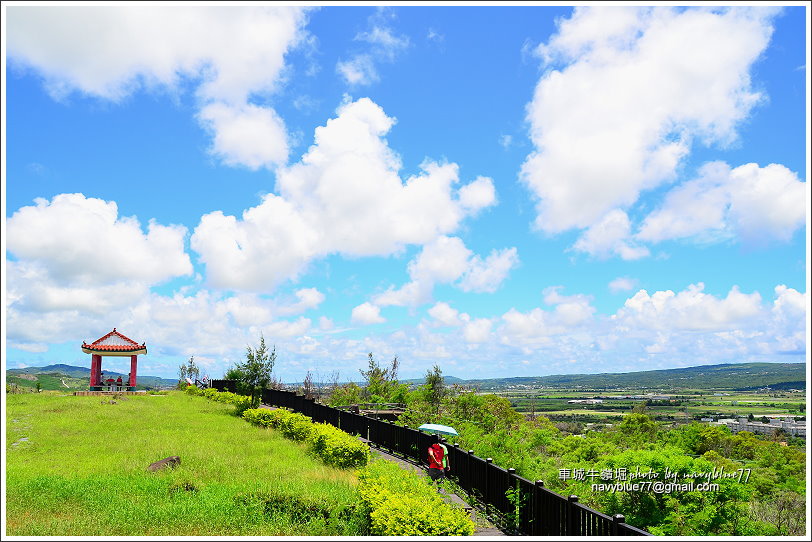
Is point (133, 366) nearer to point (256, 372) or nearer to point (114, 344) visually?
point (114, 344)

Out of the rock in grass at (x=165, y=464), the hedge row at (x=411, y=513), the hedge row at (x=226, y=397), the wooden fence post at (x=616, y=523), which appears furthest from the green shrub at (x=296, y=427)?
the wooden fence post at (x=616, y=523)

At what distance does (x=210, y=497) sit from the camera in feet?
35.3

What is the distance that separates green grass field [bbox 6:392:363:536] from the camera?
30.3 feet

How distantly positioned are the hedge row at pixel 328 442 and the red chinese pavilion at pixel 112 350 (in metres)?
25.8

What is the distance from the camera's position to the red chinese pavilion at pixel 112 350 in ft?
135

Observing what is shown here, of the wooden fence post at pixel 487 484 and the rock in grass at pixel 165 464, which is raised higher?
the wooden fence post at pixel 487 484

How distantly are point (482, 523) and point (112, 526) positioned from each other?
6.70 meters

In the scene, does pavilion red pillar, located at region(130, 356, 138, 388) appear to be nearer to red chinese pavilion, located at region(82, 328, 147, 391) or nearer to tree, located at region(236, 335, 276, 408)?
red chinese pavilion, located at region(82, 328, 147, 391)

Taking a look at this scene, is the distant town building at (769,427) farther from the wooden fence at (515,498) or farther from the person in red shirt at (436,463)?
the person in red shirt at (436,463)

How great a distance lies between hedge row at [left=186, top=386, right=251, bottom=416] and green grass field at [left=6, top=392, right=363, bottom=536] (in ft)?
15.3

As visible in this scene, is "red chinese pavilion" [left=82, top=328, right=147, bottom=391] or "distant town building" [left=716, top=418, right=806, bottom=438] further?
"distant town building" [left=716, top=418, right=806, bottom=438]

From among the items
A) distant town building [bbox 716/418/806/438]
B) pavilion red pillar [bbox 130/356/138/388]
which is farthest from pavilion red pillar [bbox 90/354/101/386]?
distant town building [bbox 716/418/806/438]

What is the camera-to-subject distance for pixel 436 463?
12.7 m

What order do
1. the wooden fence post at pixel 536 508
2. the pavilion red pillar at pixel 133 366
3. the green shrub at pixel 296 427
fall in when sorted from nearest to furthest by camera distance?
1. the wooden fence post at pixel 536 508
2. the green shrub at pixel 296 427
3. the pavilion red pillar at pixel 133 366
